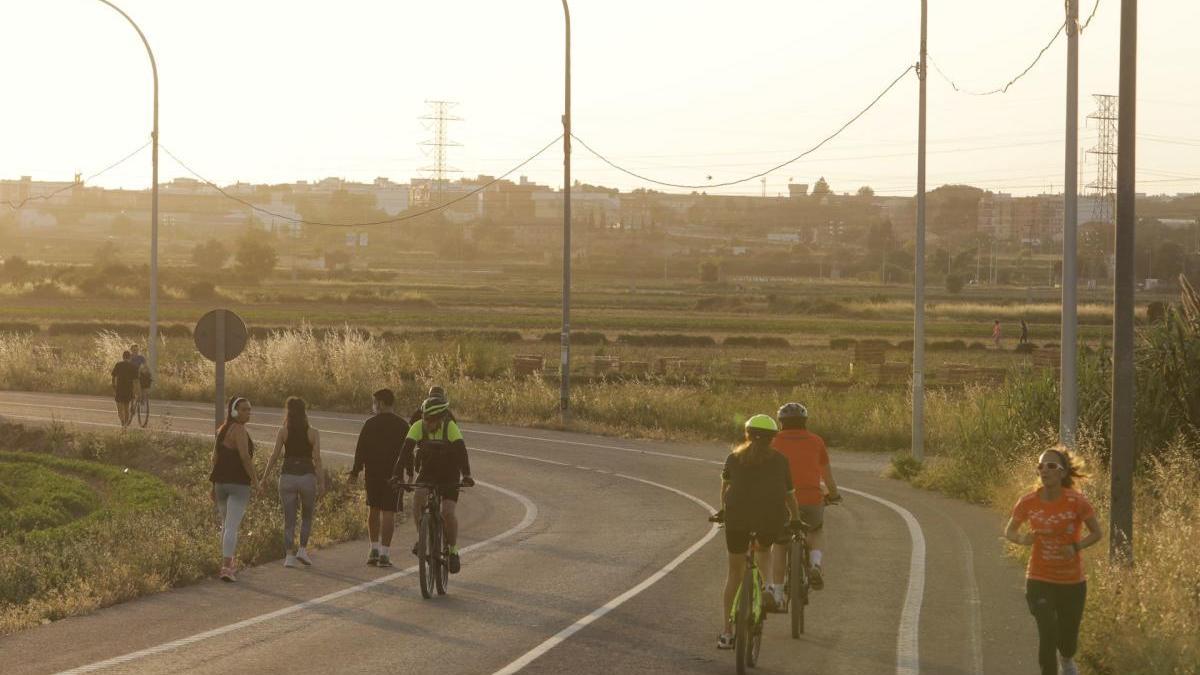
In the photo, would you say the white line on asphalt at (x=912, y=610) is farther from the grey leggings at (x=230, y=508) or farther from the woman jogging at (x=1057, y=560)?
the grey leggings at (x=230, y=508)

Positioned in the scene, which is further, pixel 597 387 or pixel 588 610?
pixel 597 387

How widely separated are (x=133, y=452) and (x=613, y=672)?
2322cm

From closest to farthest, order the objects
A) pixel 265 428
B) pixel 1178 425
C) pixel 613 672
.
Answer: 1. pixel 613 672
2. pixel 1178 425
3. pixel 265 428

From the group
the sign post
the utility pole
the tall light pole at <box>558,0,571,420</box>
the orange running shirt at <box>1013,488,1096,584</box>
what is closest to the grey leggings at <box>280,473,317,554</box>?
the sign post

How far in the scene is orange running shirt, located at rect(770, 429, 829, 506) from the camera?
484 inches

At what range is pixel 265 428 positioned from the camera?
1428 inches

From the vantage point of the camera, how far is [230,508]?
15016 mm

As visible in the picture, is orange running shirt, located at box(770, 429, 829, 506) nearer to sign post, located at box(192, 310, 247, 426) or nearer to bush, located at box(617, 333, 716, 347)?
sign post, located at box(192, 310, 247, 426)

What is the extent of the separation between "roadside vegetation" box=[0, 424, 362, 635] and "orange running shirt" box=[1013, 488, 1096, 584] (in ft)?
27.5

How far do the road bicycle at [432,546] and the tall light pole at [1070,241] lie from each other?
8.38 m

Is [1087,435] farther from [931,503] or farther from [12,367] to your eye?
[12,367]

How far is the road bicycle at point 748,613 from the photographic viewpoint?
10.4 meters

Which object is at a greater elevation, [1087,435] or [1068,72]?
[1068,72]

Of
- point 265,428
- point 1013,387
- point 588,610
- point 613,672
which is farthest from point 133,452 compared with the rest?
point 613,672
